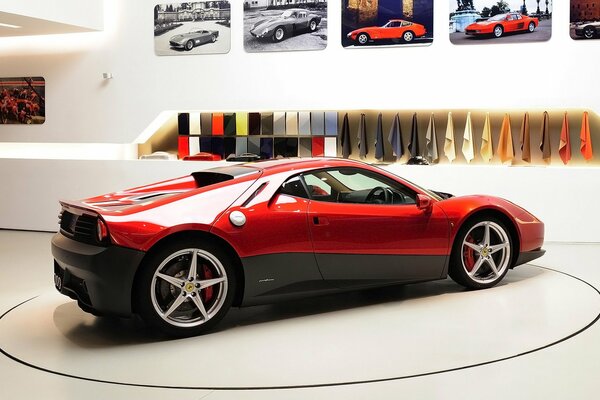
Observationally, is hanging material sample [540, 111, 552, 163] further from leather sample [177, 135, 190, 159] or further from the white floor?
leather sample [177, 135, 190, 159]

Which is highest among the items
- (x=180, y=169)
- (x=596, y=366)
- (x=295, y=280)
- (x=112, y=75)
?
(x=112, y=75)

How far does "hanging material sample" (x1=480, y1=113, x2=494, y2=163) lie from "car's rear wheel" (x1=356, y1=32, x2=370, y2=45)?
73.8 inches

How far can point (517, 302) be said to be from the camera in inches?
216

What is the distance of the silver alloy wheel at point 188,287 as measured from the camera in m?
4.58

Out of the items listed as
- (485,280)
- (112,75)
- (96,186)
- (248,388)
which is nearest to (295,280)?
(248,388)

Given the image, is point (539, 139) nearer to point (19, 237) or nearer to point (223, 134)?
point (223, 134)

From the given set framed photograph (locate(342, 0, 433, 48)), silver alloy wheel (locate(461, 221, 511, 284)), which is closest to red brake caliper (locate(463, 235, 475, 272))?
silver alloy wheel (locate(461, 221, 511, 284))

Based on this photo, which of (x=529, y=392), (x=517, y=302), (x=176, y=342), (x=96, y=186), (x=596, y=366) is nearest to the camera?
(x=529, y=392)

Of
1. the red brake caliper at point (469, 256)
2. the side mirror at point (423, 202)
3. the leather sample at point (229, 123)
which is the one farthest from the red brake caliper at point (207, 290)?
the leather sample at point (229, 123)

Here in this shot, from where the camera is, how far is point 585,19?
8984 mm

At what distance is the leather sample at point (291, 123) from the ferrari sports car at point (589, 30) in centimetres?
381

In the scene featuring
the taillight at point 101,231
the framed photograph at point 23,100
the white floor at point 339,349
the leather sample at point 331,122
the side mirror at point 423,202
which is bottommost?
the white floor at point 339,349

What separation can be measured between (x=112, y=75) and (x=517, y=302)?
7.31 metres

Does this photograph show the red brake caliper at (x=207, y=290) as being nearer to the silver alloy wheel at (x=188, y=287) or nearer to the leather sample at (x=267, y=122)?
the silver alloy wheel at (x=188, y=287)
